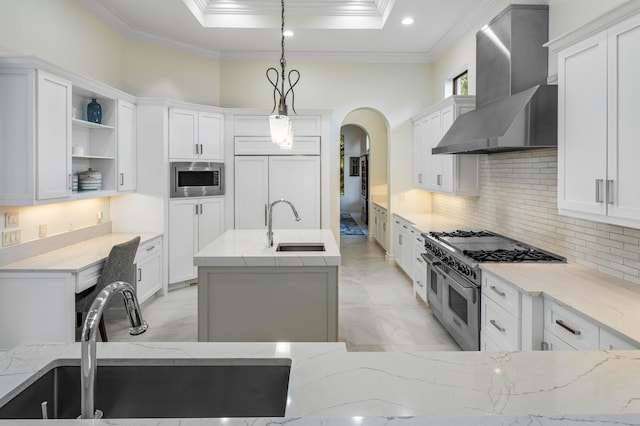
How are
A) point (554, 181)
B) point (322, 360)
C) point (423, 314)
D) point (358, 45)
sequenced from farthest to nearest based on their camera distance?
point (358, 45) → point (423, 314) → point (554, 181) → point (322, 360)

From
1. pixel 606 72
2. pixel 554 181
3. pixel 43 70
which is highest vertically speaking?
pixel 43 70

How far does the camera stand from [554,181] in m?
3.46

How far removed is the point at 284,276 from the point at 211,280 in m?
0.53

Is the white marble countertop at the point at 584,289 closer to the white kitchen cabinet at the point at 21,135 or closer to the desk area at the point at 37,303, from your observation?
the desk area at the point at 37,303

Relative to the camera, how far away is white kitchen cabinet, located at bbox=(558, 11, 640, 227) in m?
2.07

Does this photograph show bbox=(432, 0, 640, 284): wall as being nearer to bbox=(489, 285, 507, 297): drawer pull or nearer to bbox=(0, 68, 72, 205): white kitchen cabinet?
bbox=(489, 285, 507, 297): drawer pull

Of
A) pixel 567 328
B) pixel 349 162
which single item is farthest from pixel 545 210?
pixel 349 162

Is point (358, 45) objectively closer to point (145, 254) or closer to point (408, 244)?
point (408, 244)

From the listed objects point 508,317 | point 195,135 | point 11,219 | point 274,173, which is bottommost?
point 508,317

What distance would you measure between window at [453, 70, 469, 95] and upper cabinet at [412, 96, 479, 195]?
0.55m

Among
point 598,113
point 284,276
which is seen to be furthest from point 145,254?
point 598,113

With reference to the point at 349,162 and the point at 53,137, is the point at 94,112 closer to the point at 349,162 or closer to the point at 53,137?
the point at 53,137

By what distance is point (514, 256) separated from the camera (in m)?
3.27

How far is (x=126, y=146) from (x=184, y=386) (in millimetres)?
4268
